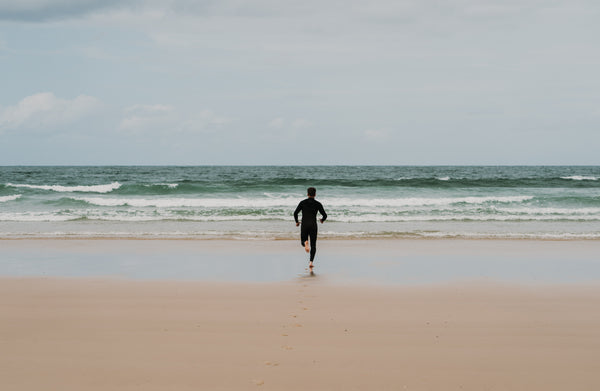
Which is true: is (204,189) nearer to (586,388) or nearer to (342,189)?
(342,189)

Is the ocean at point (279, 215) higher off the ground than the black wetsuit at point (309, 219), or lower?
lower

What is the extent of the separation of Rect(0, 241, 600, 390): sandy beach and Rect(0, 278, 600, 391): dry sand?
0.02 meters

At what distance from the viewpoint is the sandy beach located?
4.22 m

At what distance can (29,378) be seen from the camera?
13.8 feet

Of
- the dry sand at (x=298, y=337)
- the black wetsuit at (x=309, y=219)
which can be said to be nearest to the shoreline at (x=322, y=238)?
the black wetsuit at (x=309, y=219)

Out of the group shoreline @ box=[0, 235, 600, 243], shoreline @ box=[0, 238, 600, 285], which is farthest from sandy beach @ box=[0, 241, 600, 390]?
shoreline @ box=[0, 235, 600, 243]

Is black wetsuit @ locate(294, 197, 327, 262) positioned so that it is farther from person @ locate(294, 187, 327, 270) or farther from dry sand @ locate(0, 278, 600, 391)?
dry sand @ locate(0, 278, 600, 391)

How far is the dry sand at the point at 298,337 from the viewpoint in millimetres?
4203

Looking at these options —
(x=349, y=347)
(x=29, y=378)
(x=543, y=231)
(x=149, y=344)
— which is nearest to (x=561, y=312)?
(x=349, y=347)

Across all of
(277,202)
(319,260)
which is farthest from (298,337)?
(277,202)

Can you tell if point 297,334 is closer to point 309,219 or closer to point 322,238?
point 309,219

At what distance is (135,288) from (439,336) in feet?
14.6

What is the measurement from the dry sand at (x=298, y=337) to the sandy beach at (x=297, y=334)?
17mm

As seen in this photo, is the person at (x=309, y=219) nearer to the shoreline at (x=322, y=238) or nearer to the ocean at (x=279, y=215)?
the shoreline at (x=322, y=238)
